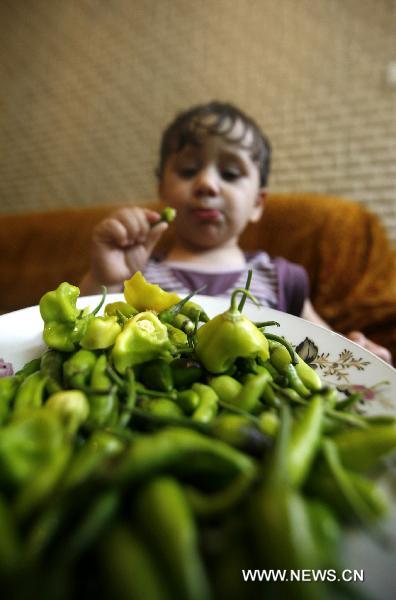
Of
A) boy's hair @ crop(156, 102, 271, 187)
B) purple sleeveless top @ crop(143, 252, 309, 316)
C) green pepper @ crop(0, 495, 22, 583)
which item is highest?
boy's hair @ crop(156, 102, 271, 187)

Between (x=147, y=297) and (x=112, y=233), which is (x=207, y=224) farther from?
(x=147, y=297)

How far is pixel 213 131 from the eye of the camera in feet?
3.37

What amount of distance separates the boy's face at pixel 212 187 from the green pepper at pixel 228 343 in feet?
1.91

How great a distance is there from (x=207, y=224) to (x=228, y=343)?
618mm

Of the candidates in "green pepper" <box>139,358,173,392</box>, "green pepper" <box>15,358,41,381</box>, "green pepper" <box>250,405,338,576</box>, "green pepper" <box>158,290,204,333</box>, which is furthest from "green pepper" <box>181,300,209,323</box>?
"green pepper" <box>250,405,338,576</box>

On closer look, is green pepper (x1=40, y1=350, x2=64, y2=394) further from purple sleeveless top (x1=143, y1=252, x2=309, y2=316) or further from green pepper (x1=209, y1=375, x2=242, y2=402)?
purple sleeveless top (x1=143, y1=252, x2=309, y2=316)

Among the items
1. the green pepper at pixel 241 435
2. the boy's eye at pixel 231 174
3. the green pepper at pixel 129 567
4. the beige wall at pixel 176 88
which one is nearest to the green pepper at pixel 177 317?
the green pepper at pixel 241 435

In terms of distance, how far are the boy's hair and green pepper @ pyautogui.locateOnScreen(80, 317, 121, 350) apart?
704 millimetres

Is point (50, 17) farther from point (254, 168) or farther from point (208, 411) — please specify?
point (208, 411)

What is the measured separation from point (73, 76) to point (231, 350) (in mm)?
2060

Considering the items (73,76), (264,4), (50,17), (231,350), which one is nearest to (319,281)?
(231,350)

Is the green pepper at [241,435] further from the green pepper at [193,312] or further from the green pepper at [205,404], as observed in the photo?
the green pepper at [193,312]

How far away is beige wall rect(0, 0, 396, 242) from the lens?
1.49 metres

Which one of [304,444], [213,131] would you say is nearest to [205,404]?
[304,444]
